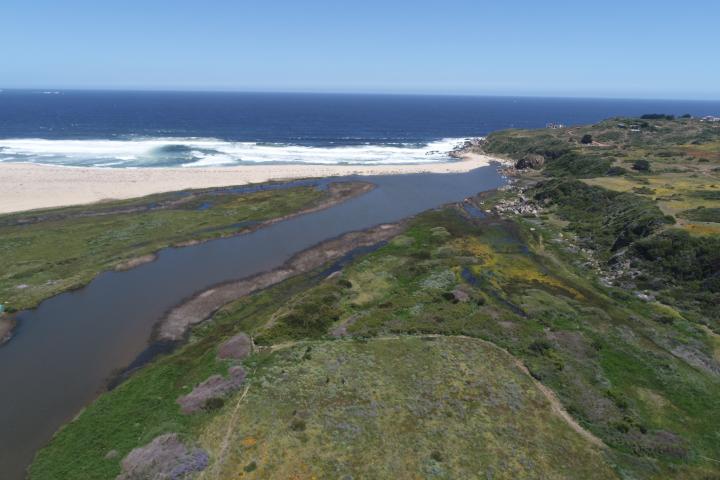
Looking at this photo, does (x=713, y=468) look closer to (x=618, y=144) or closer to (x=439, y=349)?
(x=439, y=349)

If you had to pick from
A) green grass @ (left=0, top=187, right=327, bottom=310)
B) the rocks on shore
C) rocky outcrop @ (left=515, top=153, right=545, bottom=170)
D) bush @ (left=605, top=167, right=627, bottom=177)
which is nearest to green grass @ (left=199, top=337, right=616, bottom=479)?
the rocks on shore

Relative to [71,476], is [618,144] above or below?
above

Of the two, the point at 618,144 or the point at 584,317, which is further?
the point at 618,144

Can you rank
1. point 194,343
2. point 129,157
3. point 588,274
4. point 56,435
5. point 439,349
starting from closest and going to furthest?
point 56,435
point 439,349
point 194,343
point 588,274
point 129,157

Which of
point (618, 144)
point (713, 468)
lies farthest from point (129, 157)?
point (618, 144)

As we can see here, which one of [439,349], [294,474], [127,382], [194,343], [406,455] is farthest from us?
[194,343]

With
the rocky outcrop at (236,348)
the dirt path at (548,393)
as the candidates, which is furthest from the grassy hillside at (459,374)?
the rocky outcrop at (236,348)

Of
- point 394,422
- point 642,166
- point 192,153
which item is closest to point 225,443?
point 394,422

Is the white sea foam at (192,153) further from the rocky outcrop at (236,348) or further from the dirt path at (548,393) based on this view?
the dirt path at (548,393)
